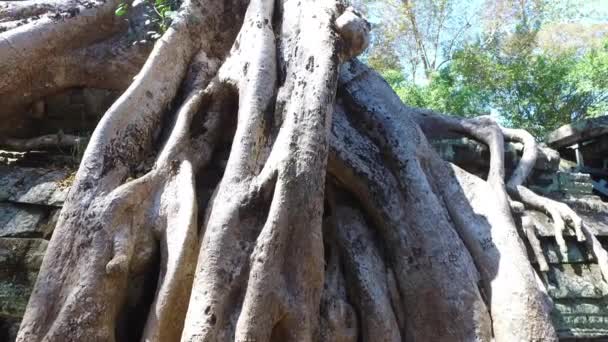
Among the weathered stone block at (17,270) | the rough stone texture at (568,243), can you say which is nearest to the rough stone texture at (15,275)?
the weathered stone block at (17,270)

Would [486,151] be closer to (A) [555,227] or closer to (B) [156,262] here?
(A) [555,227]

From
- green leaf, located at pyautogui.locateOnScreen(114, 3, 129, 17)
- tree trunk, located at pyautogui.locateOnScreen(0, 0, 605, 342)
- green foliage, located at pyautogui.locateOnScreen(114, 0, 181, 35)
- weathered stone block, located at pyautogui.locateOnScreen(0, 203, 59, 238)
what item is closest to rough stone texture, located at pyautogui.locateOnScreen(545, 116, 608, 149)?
tree trunk, located at pyautogui.locateOnScreen(0, 0, 605, 342)

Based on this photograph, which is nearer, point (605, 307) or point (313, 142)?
point (313, 142)

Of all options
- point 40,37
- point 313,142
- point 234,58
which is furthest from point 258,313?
point 40,37

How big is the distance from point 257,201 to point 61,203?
33.7 inches

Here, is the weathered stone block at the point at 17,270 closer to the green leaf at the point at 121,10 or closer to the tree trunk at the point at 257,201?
the tree trunk at the point at 257,201

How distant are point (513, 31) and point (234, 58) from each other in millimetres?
8443

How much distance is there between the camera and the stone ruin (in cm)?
184

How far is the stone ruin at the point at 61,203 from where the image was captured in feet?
6.02

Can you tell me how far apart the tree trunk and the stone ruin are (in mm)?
108

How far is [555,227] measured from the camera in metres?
2.48

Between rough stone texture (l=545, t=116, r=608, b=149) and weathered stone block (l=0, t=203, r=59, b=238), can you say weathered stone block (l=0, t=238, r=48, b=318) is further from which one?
rough stone texture (l=545, t=116, r=608, b=149)

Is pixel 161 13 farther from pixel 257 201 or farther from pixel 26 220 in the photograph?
pixel 257 201

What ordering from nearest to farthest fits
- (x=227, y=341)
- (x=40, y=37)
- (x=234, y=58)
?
(x=227, y=341), (x=234, y=58), (x=40, y=37)
